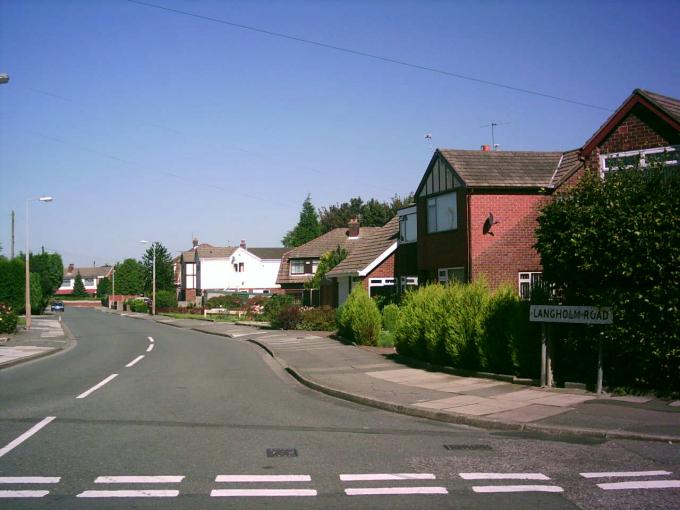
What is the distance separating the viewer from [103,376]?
17.4 m

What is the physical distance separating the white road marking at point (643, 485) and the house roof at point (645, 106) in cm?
1290

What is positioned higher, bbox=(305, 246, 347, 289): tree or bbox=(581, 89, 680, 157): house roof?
bbox=(581, 89, 680, 157): house roof

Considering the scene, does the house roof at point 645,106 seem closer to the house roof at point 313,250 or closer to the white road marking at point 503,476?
the white road marking at point 503,476

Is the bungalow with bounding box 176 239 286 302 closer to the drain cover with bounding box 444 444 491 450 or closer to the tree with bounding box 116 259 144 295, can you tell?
the tree with bounding box 116 259 144 295

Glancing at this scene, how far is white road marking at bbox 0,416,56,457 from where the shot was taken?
857 centimetres

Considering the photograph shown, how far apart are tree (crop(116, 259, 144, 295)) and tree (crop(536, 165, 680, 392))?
114661mm

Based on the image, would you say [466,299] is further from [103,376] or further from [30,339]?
[30,339]

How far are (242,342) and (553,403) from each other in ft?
68.3

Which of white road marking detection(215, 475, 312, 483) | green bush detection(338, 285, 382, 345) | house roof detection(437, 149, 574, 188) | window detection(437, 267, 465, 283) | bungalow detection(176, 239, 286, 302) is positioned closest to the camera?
white road marking detection(215, 475, 312, 483)

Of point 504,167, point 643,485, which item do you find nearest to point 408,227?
point 504,167

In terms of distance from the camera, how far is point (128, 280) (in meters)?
120

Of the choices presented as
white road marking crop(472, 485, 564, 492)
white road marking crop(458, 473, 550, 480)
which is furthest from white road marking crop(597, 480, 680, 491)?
white road marking crop(458, 473, 550, 480)

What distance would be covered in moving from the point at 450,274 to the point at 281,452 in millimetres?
18641

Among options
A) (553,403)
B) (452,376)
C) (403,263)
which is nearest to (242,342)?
(403,263)
